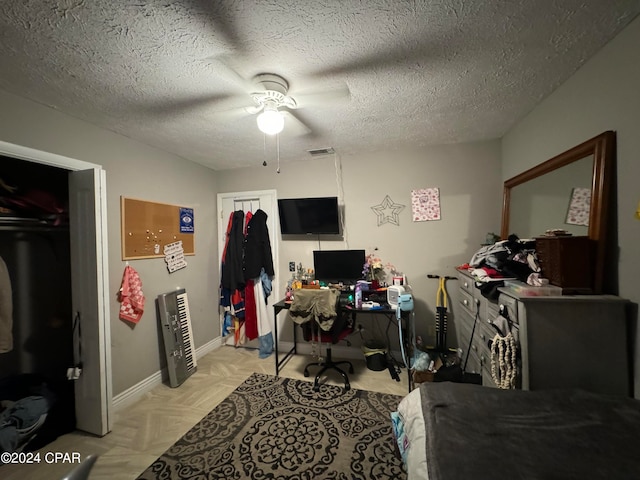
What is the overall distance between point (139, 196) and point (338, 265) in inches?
85.0

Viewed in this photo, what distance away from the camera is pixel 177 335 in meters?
2.61

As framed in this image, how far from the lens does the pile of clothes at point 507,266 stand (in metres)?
1.59

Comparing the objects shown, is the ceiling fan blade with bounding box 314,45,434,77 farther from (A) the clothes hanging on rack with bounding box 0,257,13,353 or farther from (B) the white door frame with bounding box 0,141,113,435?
(A) the clothes hanging on rack with bounding box 0,257,13,353

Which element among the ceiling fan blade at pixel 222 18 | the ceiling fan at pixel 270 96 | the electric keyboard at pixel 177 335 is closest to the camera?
the ceiling fan blade at pixel 222 18

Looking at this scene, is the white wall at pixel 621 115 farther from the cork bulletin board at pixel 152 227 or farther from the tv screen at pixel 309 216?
the cork bulletin board at pixel 152 227

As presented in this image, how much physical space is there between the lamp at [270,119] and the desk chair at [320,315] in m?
1.44

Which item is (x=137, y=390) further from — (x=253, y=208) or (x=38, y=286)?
(x=253, y=208)

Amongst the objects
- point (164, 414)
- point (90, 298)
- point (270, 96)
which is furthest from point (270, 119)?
point (164, 414)

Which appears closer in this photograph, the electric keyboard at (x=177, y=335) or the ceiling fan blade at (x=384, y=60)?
the ceiling fan blade at (x=384, y=60)

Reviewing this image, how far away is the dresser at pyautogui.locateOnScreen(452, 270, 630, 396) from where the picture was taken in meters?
1.21

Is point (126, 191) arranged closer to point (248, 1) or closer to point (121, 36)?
point (121, 36)

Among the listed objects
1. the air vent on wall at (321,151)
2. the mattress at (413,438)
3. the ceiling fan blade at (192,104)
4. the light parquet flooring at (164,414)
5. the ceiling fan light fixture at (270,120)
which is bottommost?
the light parquet flooring at (164,414)

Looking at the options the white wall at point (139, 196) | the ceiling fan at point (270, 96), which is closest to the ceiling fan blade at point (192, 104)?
the ceiling fan at point (270, 96)

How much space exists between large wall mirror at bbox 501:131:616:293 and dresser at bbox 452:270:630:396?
0.17 meters
